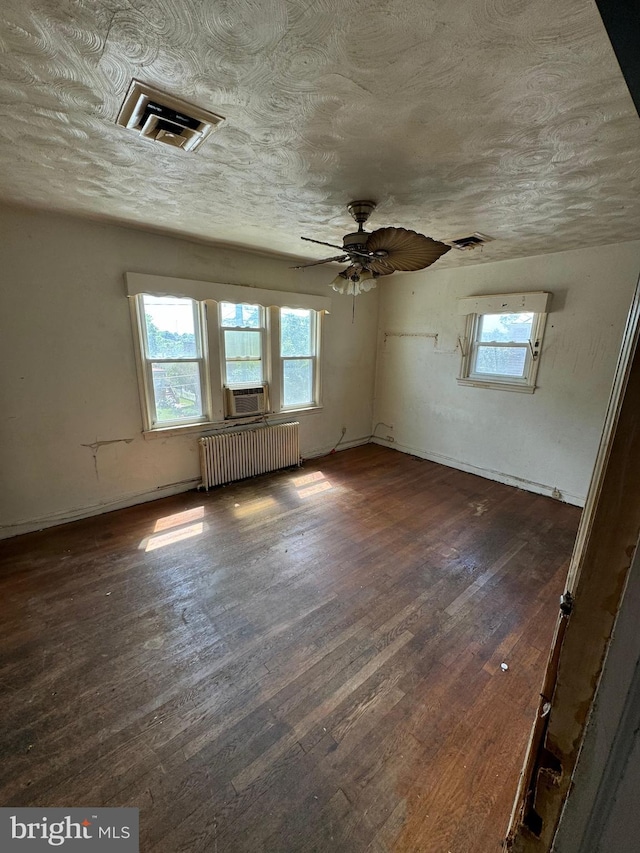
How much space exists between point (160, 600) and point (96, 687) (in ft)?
1.92

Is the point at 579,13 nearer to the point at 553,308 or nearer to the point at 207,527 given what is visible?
the point at 553,308

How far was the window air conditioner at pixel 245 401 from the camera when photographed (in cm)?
390

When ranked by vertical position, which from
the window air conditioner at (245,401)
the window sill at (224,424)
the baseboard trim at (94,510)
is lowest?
the baseboard trim at (94,510)

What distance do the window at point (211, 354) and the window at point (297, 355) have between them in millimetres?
12

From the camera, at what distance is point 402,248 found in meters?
2.03

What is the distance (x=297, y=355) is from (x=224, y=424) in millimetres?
1308

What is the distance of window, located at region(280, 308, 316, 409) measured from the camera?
4297mm

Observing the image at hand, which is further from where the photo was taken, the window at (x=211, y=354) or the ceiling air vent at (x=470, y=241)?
A: the window at (x=211, y=354)

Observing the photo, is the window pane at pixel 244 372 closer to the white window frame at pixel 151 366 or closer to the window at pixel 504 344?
the white window frame at pixel 151 366

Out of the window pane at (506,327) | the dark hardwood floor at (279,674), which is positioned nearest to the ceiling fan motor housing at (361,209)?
the window pane at (506,327)

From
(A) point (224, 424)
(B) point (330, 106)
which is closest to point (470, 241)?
(B) point (330, 106)

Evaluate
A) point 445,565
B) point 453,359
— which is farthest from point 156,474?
point 453,359

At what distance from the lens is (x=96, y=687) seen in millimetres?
1712

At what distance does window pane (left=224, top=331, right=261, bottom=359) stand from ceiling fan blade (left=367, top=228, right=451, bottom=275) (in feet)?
6.38
